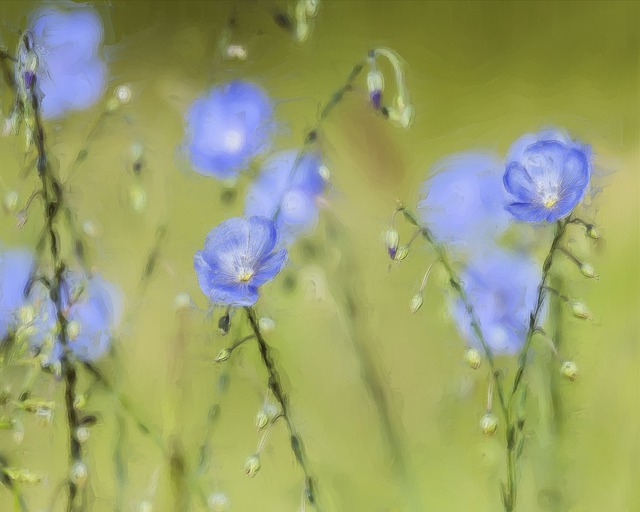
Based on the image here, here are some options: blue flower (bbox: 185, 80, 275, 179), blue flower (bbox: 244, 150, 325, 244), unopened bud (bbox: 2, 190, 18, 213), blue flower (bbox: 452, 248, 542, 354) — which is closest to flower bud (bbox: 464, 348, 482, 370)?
blue flower (bbox: 452, 248, 542, 354)

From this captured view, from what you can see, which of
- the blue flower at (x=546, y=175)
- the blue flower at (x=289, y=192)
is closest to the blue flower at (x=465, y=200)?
the blue flower at (x=546, y=175)

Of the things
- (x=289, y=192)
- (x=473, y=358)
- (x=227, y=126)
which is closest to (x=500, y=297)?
(x=473, y=358)

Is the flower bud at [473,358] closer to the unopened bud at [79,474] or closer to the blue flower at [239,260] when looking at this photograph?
the blue flower at [239,260]

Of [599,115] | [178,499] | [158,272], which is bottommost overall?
[178,499]

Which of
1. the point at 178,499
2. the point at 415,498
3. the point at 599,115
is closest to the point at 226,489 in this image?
the point at 178,499

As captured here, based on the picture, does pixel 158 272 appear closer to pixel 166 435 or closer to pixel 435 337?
pixel 166 435

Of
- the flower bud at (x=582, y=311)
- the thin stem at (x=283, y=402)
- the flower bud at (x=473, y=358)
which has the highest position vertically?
the flower bud at (x=582, y=311)
